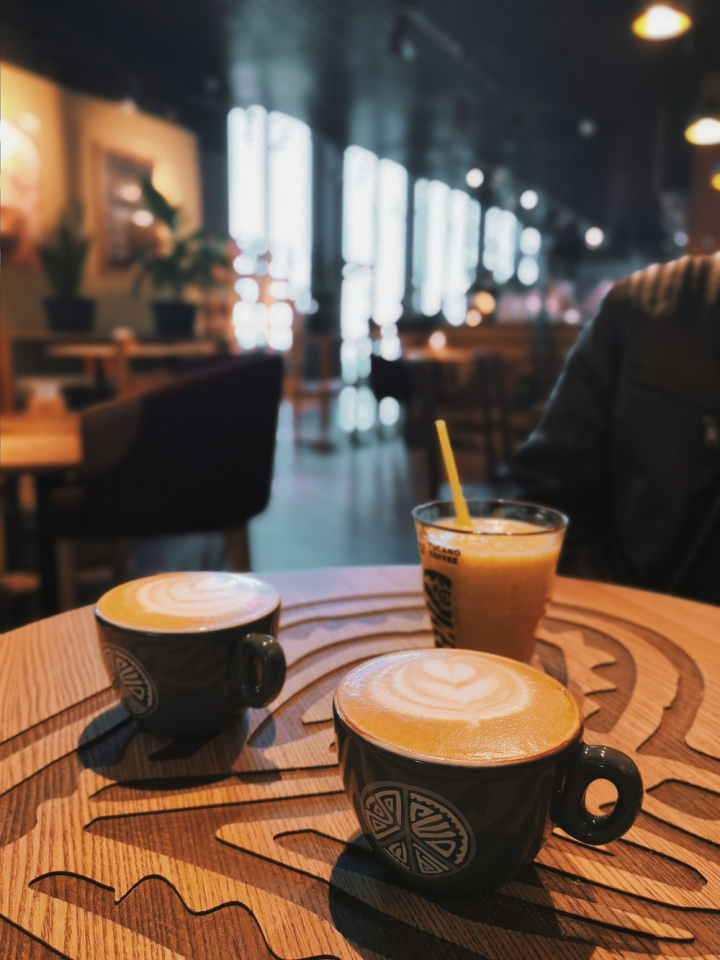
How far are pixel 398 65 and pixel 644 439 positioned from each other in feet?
A: 24.4

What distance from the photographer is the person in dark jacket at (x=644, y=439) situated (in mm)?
1242

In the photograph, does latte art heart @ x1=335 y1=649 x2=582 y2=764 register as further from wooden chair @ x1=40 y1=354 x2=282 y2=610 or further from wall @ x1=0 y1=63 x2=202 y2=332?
wall @ x1=0 y1=63 x2=202 y2=332

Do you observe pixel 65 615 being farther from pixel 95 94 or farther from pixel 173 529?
pixel 95 94

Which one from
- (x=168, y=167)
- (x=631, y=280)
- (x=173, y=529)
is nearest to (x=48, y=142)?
(x=168, y=167)

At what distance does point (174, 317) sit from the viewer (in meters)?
5.54

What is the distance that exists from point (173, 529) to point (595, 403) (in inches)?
50.0

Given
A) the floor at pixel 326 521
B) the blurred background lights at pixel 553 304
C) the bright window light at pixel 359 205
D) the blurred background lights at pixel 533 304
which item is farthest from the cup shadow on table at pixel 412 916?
the blurred background lights at pixel 533 304

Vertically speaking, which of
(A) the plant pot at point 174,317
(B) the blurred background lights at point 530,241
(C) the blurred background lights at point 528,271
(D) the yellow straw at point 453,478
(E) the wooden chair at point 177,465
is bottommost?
(E) the wooden chair at point 177,465

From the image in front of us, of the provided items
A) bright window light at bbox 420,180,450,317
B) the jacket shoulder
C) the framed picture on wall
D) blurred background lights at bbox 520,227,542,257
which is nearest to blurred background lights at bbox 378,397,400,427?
the framed picture on wall

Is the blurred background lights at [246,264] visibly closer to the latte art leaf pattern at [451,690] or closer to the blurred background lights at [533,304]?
the blurred background lights at [533,304]

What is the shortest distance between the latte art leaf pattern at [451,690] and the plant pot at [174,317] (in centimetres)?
543

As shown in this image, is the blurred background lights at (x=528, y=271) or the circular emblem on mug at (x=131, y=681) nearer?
the circular emblem on mug at (x=131, y=681)

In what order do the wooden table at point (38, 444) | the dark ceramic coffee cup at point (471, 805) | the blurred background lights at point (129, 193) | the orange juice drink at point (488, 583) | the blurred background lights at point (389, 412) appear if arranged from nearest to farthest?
the dark ceramic coffee cup at point (471, 805) < the orange juice drink at point (488, 583) < the wooden table at point (38, 444) < the blurred background lights at point (129, 193) < the blurred background lights at point (389, 412)

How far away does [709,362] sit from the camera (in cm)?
125
